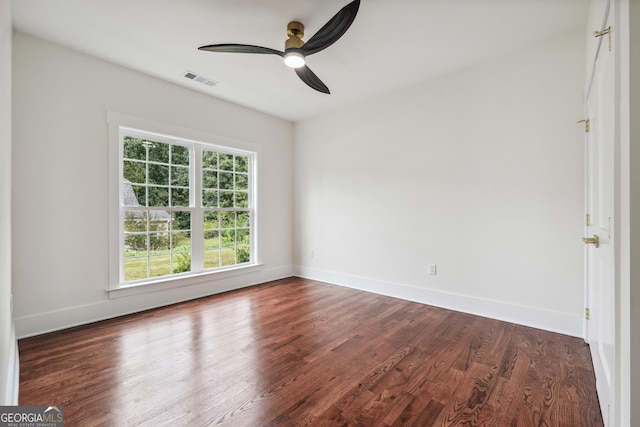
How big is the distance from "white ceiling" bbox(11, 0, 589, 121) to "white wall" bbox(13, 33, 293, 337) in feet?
0.72

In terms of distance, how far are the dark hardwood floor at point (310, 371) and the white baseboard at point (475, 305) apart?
0.11 metres

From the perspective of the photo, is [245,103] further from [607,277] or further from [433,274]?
[607,277]

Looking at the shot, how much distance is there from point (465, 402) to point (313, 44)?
2703 mm

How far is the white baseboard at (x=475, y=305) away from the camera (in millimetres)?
2629

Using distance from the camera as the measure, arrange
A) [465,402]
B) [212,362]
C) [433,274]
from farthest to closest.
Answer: [433,274]
[212,362]
[465,402]

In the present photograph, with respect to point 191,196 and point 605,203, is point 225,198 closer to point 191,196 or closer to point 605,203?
point 191,196

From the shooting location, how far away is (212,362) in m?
2.15

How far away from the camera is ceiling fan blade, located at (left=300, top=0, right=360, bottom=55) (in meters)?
1.93

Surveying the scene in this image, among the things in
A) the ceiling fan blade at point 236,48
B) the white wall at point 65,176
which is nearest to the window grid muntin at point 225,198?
the white wall at point 65,176

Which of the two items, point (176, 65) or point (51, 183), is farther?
point (176, 65)

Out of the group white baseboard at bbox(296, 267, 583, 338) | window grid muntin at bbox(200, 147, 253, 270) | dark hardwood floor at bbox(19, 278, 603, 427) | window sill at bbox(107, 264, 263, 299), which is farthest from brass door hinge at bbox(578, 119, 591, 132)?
window sill at bbox(107, 264, 263, 299)

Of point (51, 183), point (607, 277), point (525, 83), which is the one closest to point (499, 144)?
point (525, 83)

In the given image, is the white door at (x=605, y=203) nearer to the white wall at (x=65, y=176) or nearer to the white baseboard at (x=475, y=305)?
the white baseboard at (x=475, y=305)

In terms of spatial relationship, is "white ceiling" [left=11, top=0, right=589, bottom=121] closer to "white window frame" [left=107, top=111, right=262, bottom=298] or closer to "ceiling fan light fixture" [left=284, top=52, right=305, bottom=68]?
"ceiling fan light fixture" [left=284, top=52, right=305, bottom=68]
